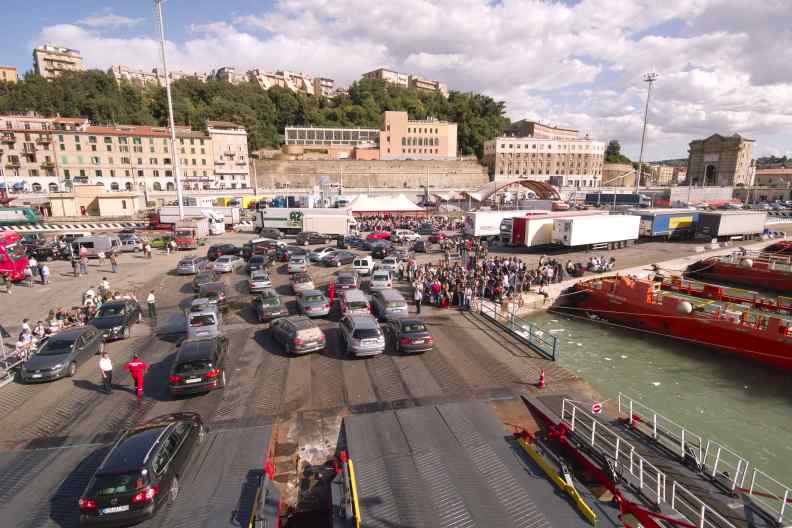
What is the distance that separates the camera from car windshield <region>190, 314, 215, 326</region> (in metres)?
16.0

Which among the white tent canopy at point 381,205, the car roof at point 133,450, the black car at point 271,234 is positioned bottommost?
the car roof at point 133,450

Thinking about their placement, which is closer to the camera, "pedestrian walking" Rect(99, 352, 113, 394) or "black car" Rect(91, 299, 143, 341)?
"pedestrian walking" Rect(99, 352, 113, 394)

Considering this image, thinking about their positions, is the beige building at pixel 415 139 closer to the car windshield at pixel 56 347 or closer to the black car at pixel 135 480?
the car windshield at pixel 56 347


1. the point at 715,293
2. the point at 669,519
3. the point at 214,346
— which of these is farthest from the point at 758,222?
the point at 214,346

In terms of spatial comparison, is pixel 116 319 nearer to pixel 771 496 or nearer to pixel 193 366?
pixel 193 366

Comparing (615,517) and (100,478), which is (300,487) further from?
(615,517)

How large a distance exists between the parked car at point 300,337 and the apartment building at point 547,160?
105 m

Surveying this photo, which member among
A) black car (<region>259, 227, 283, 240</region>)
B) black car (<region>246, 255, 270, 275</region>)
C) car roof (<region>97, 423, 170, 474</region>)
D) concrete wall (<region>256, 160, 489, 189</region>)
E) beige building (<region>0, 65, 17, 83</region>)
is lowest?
black car (<region>246, 255, 270, 275</region>)

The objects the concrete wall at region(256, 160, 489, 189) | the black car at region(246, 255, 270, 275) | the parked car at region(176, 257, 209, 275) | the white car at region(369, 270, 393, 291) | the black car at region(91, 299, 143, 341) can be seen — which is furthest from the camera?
the concrete wall at region(256, 160, 489, 189)

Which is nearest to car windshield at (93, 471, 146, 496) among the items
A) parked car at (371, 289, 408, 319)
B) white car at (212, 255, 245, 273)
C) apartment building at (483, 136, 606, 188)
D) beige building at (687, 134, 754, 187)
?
parked car at (371, 289, 408, 319)

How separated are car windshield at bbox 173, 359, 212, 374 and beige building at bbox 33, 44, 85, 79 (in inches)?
6530

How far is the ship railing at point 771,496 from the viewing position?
736cm

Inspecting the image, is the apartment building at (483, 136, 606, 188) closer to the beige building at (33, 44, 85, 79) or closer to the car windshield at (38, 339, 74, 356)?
the car windshield at (38, 339, 74, 356)

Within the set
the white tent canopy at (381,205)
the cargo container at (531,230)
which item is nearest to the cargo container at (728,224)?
the cargo container at (531,230)
